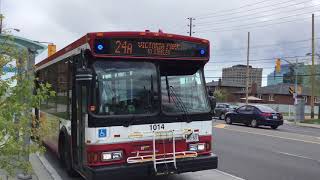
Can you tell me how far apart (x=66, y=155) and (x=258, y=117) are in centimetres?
2102

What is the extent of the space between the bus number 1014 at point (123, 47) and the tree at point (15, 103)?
9.09 feet

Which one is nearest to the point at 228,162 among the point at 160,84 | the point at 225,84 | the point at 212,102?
the point at 212,102

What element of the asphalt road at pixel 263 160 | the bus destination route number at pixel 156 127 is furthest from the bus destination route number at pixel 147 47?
the asphalt road at pixel 263 160

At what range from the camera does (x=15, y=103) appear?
221 inches

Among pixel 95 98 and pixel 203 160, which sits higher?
pixel 95 98

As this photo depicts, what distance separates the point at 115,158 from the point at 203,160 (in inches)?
66.2

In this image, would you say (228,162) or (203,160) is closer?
(203,160)

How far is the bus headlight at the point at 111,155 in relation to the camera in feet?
27.5

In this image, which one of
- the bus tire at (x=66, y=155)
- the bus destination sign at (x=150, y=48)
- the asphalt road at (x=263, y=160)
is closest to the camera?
the bus destination sign at (x=150, y=48)

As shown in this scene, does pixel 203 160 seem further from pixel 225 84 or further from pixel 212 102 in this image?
pixel 225 84

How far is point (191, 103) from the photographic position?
9.37 metres

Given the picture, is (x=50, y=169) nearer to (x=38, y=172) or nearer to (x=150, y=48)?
(x=38, y=172)

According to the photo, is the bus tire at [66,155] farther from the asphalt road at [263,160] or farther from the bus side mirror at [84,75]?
the bus side mirror at [84,75]

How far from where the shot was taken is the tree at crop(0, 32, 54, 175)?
5.57 m
